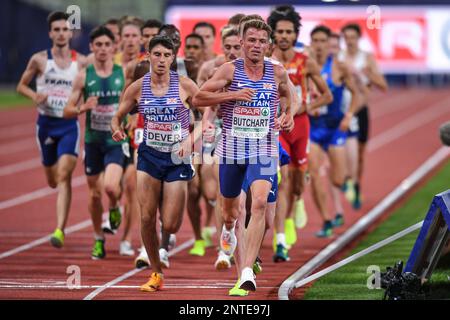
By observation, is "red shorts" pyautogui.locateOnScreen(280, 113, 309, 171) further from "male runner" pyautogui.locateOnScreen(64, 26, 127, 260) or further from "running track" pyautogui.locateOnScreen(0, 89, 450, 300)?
"male runner" pyautogui.locateOnScreen(64, 26, 127, 260)

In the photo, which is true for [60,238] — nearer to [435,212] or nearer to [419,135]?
[435,212]

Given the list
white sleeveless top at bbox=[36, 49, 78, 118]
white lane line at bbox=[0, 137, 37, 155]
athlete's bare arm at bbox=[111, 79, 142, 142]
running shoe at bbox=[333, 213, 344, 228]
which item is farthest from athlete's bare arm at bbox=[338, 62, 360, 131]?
white lane line at bbox=[0, 137, 37, 155]

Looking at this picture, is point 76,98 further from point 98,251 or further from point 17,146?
point 17,146

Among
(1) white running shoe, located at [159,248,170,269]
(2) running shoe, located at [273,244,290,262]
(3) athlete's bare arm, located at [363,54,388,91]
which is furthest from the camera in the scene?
(3) athlete's bare arm, located at [363,54,388,91]

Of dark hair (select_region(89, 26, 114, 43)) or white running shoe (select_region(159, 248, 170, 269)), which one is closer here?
white running shoe (select_region(159, 248, 170, 269))

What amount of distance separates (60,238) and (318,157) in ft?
12.6

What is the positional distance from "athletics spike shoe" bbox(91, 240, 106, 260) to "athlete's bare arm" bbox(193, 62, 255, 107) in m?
3.41

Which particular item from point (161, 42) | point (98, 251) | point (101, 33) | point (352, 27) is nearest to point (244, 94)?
point (161, 42)

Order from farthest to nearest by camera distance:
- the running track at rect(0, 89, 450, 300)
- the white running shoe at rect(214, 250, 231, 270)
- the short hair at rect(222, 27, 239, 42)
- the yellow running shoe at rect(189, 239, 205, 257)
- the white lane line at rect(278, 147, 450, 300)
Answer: the yellow running shoe at rect(189, 239, 205, 257)
the short hair at rect(222, 27, 239, 42)
the white running shoe at rect(214, 250, 231, 270)
the white lane line at rect(278, 147, 450, 300)
the running track at rect(0, 89, 450, 300)

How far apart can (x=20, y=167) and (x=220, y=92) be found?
51.5 ft

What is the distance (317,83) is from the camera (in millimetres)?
14531

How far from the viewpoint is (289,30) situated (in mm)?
13820

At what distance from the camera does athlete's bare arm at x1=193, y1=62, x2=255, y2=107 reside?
10953 millimetres
